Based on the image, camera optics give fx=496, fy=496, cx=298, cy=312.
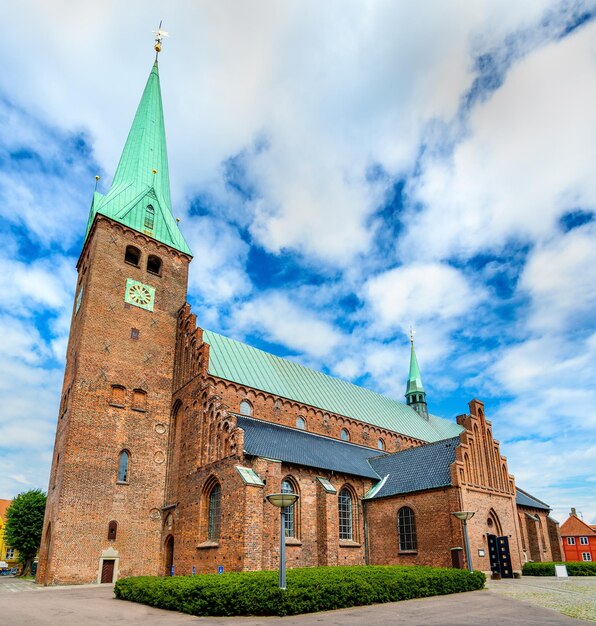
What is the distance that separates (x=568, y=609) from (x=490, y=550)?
1350 centimetres

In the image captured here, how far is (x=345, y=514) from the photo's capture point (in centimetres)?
3097

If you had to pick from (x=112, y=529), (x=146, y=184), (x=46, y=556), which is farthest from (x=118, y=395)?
(x=146, y=184)

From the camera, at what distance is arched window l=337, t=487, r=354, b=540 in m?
30.5

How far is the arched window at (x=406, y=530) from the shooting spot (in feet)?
94.1

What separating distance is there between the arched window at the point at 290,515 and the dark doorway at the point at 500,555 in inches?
459

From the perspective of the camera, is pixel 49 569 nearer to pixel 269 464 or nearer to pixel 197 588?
pixel 269 464

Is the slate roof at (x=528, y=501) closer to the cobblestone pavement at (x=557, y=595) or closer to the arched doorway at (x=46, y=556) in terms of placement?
the cobblestone pavement at (x=557, y=595)

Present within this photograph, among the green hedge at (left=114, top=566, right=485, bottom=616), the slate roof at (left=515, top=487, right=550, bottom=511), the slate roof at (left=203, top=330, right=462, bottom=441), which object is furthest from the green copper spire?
the slate roof at (left=515, top=487, right=550, bottom=511)

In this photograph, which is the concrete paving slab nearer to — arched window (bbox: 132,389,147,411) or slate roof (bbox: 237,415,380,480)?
slate roof (bbox: 237,415,380,480)

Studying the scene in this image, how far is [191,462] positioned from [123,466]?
13.7 feet

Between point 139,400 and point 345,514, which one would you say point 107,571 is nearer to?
point 139,400

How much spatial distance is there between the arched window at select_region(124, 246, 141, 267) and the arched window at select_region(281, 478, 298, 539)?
17712 mm

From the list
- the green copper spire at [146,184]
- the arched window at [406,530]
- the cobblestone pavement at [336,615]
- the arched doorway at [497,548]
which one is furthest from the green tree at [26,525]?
the arched doorway at [497,548]

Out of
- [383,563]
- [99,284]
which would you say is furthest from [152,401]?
[383,563]
